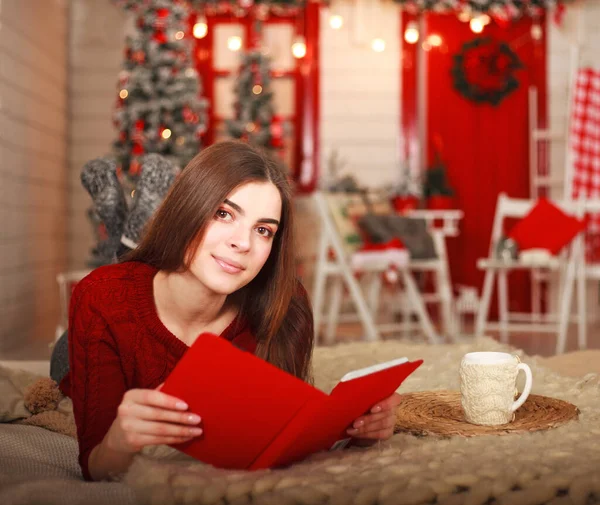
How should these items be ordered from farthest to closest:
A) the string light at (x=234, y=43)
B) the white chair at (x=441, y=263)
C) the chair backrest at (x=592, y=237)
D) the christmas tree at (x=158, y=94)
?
the string light at (x=234, y=43) → the chair backrest at (x=592, y=237) → the christmas tree at (x=158, y=94) → the white chair at (x=441, y=263)

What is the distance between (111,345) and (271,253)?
326 mm

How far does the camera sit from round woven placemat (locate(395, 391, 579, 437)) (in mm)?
1281

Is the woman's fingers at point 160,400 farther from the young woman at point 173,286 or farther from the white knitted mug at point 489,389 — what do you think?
the white knitted mug at point 489,389

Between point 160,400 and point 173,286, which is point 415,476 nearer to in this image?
point 160,400

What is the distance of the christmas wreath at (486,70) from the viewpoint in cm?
609

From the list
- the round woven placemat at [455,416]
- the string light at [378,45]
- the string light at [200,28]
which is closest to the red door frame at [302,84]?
the string light at [200,28]

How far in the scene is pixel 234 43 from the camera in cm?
599

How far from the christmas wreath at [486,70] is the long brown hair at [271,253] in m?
4.92

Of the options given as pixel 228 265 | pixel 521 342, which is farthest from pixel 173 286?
pixel 521 342

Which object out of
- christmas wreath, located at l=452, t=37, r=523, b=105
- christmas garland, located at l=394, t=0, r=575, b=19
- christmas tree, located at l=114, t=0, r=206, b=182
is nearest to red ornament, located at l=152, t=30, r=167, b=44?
christmas tree, located at l=114, t=0, r=206, b=182

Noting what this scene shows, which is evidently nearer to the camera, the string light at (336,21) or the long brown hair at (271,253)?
the long brown hair at (271,253)

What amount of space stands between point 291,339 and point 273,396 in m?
0.41

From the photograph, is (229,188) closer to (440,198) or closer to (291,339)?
(291,339)

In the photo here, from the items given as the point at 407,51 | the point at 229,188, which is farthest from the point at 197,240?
the point at 407,51
